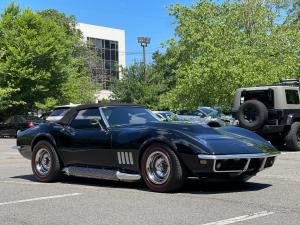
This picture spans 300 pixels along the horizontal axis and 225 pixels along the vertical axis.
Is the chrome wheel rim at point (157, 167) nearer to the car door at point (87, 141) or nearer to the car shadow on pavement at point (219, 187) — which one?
the car shadow on pavement at point (219, 187)

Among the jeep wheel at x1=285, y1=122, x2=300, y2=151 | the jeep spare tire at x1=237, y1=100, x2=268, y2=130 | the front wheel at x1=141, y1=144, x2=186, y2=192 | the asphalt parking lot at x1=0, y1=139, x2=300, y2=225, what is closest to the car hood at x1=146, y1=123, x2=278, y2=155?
the front wheel at x1=141, y1=144, x2=186, y2=192

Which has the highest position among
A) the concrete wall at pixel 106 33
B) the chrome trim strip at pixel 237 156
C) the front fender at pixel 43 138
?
the concrete wall at pixel 106 33

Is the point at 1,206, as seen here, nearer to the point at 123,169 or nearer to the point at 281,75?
the point at 123,169

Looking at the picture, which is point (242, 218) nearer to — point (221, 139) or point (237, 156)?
point (237, 156)

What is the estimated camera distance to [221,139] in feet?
26.8

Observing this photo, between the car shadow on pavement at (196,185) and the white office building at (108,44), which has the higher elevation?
the white office building at (108,44)

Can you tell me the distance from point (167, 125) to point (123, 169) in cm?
104

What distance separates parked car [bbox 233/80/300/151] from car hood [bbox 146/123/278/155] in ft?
27.1

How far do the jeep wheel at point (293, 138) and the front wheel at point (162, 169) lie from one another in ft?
31.9

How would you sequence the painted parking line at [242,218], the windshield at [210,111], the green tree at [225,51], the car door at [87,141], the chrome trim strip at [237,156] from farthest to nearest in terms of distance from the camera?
the windshield at [210,111]
the green tree at [225,51]
the car door at [87,141]
the chrome trim strip at [237,156]
the painted parking line at [242,218]

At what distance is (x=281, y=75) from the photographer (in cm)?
2691

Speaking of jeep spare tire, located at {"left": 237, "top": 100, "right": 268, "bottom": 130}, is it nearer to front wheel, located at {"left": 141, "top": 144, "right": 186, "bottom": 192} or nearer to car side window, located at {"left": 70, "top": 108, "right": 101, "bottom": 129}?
car side window, located at {"left": 70, "top": 108, "right": 101, "bottom": 129}

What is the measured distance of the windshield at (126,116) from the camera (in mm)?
9430

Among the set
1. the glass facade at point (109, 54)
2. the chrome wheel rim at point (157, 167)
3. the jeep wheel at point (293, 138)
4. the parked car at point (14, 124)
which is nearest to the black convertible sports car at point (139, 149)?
the chrome wheel rim at point (157, 167)
